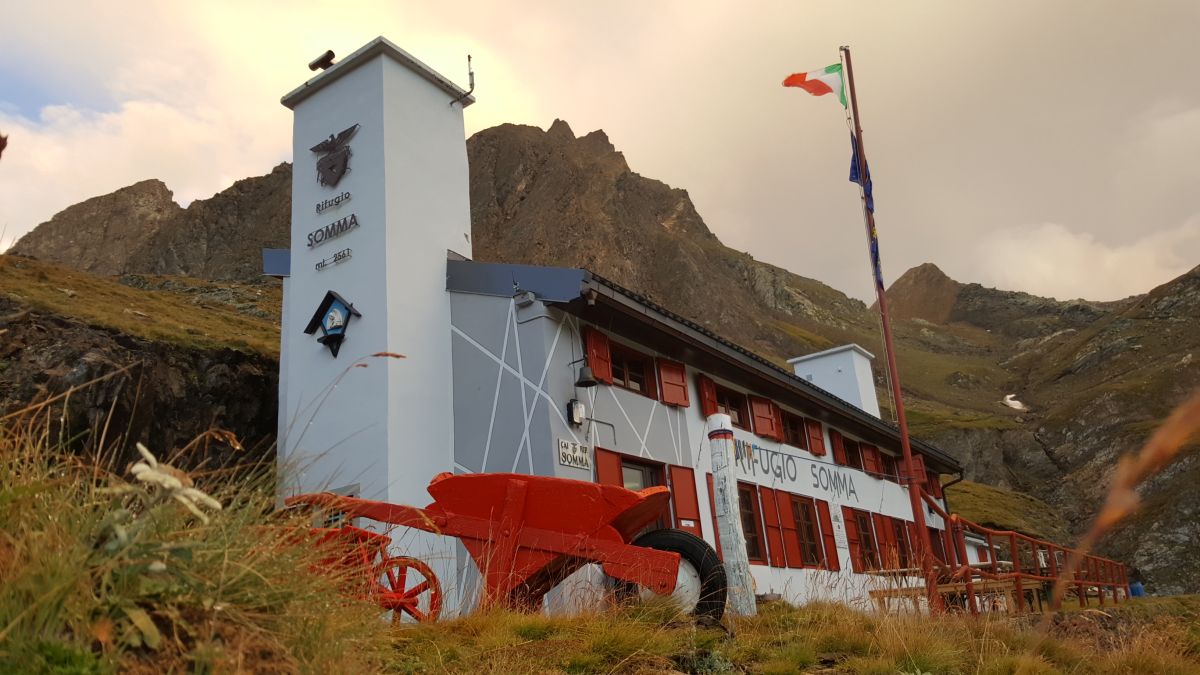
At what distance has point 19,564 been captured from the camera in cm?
269

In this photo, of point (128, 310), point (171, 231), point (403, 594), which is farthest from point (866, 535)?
point (171, 231)

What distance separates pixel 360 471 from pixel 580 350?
12.2ft

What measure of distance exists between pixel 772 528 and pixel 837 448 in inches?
214

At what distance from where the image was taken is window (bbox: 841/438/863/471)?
22783 millimetres

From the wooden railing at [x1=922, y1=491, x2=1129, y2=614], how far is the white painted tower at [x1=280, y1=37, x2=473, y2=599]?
21.4 ft

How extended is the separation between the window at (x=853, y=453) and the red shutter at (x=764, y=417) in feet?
14.4

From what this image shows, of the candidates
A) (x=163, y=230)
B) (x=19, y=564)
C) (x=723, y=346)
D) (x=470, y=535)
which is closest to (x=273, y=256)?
(x=723, y=346)

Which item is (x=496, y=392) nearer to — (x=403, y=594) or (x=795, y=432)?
(x=403, y=594)

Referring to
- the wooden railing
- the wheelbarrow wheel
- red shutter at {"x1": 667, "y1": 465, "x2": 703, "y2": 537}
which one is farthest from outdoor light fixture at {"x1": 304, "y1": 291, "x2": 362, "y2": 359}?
the wooden railing

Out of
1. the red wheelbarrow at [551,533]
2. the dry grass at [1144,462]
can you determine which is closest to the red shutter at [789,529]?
the red wheelbarrow at [551,533]

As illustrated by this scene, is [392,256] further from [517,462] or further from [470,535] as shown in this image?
[470,535]

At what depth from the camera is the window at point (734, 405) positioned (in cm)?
1764

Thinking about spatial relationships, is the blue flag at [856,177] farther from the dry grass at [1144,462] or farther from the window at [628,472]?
the dry grass at [1144,462]

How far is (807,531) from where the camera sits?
18.8 meters
